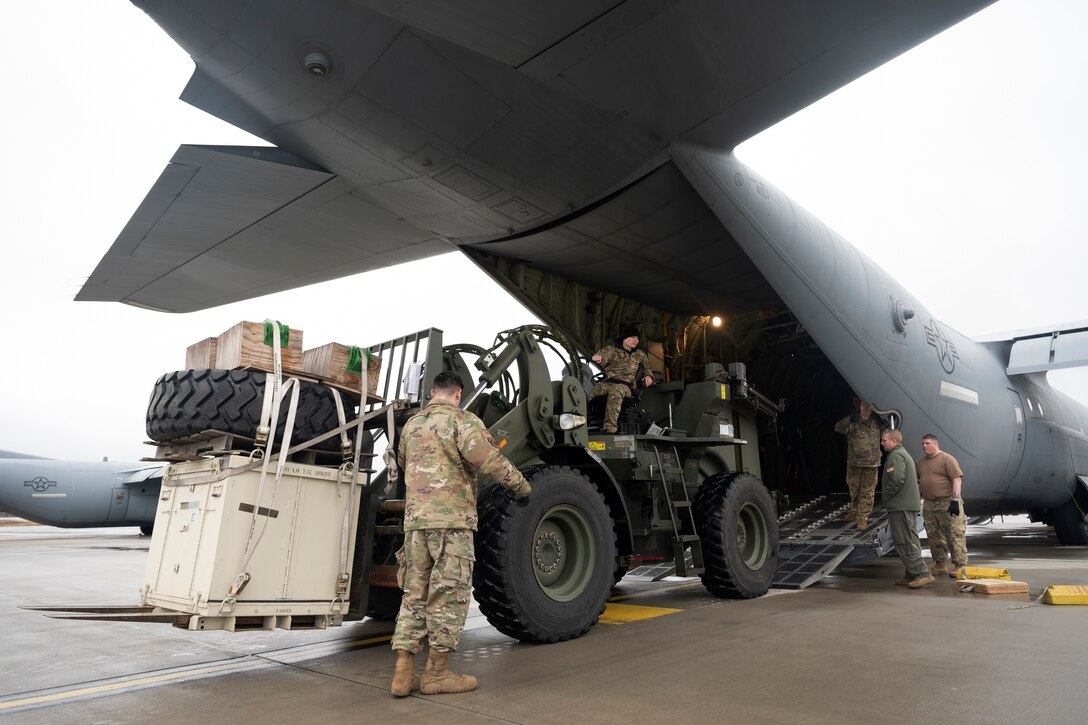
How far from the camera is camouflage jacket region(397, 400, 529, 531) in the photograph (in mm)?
3719

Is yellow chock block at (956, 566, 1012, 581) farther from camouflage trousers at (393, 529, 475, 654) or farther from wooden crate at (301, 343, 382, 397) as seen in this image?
wooden crate at (301, 343, 382, 397)

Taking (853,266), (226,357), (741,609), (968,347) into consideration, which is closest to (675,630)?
(741,609)

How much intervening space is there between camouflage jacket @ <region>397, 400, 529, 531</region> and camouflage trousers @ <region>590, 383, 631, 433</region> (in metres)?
2.85

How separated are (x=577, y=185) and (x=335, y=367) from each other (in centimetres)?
308

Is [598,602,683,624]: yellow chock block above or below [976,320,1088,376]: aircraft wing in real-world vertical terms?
below

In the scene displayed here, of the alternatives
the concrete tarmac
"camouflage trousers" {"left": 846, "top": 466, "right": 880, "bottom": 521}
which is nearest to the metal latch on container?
the concrete tarmac

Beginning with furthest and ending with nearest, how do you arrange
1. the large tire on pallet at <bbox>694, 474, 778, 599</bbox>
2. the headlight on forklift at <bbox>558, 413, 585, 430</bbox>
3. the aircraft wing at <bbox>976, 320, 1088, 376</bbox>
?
the aircraft wing at <bbox>976, 320, 1088, 376</bbox>, the large tire on pallet at <bbox>694, 474, 778, 599</bbox>, the headlight on forklift at <bbox>558, 413, 585, 430</bbox>

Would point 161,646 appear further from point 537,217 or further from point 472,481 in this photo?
point 537,217

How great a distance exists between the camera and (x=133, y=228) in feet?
21.6

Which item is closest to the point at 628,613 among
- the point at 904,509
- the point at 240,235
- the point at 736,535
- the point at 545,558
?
the point at 736,535

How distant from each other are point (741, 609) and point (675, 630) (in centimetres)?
117

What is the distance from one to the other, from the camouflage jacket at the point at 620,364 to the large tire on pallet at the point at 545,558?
205 centimetres

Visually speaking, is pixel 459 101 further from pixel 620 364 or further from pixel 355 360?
pixel 620 364

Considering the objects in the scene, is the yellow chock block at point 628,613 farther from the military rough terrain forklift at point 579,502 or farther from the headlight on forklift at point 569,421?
the headlight on forklift at point 569,421
